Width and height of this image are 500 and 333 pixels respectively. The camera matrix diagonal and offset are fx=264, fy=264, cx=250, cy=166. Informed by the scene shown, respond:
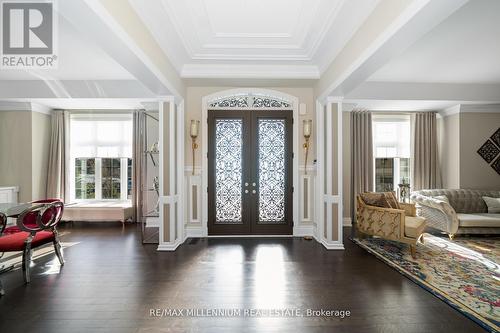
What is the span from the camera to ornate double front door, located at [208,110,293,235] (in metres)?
5.10

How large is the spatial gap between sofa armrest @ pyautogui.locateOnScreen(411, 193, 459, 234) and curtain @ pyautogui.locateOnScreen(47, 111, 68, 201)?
314 inches

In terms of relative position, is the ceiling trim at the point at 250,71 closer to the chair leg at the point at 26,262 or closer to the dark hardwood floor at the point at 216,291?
the dark hardwood floor at the point at 216,291

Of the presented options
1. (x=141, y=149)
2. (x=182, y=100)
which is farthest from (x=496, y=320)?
(x=141, y=149)

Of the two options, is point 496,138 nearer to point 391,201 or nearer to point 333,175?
point 391,201

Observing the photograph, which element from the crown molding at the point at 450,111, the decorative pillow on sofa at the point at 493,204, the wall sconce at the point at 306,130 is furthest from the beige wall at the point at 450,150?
the wall sconce at the point at 306,130

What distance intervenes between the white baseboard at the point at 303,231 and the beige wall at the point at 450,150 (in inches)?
151

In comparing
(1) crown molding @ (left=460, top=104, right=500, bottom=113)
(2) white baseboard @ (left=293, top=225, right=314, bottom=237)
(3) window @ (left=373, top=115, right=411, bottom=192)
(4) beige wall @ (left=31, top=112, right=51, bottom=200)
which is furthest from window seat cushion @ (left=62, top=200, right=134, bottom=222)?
(1) crown molding @ (left=460, top=104, right=500, bottom=113)

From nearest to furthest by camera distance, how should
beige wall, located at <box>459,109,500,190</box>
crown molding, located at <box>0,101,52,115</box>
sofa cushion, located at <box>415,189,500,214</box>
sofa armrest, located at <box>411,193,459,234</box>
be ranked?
1. sofa armrest, located at <box>411,193,459,234</box>
2. sofa cushion, located at <box>415,189,500,214</box>
3. crown molding, located at <box>0,101,52,115</box>
4. beige wall, located at <box>459,109,500,190</box>

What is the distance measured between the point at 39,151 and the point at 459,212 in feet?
30.4

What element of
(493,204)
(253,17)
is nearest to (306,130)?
(253,17)

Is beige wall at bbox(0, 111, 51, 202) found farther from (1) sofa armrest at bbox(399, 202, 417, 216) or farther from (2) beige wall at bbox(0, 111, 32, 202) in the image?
(1) sofa armrest at bbox(399, 202, 417, 216)

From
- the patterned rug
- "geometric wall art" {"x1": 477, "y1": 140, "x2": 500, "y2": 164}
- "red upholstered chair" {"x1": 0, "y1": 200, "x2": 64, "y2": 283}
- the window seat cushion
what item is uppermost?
"geometric wall art" {"x1": 477, "y1": 140, "x2": 500, "y2": 164}

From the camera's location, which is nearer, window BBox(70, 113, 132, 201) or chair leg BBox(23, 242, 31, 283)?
chair leg BBox(23, 242, 31, 283)

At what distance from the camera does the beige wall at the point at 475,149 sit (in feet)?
19.9
